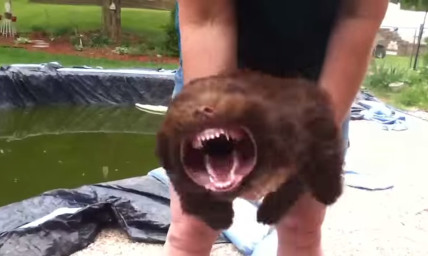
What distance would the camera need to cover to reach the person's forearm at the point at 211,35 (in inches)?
36.6

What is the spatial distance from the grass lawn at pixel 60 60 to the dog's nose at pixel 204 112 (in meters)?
7.88

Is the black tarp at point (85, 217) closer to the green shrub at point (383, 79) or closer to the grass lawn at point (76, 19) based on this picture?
the green shrub at point (383, 79)

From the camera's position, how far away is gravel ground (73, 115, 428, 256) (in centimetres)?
248

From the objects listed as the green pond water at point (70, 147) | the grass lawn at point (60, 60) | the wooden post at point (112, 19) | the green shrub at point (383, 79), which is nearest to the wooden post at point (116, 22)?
the wooden post at point (112, 19)

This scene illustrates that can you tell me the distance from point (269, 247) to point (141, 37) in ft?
29.3

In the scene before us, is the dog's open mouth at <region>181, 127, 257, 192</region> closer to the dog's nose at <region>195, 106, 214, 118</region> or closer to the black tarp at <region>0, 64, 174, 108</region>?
the dog's nose at <region>195, 106, 214, 118</region>

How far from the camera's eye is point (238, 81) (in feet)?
2.51

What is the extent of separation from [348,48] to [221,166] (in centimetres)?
33

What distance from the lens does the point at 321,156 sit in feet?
2.53

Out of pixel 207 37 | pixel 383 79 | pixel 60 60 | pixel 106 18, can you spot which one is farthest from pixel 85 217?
pixel 106 18

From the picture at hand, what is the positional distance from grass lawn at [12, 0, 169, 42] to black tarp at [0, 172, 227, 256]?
286 inches

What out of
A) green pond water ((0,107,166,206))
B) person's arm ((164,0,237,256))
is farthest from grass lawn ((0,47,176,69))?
person's arm ((164,0,237,256))

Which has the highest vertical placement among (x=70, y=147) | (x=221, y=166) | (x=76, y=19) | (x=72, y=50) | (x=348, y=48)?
(x=348, y=48)

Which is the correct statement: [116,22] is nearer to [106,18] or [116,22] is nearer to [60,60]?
[106,18]
